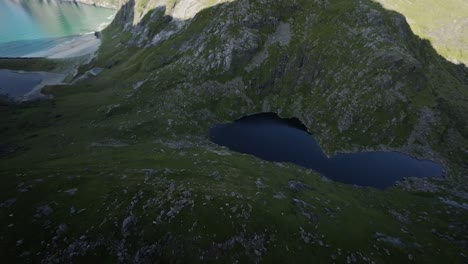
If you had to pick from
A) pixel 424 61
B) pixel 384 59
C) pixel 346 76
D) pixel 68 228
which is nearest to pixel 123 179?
pixel 68 228

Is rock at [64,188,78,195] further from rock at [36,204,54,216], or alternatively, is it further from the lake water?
the lake water

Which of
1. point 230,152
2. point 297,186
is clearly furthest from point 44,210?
point 230,152

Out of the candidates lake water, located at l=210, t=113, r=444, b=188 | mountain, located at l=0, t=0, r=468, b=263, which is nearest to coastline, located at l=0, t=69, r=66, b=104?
mountain, located at l=0, t=0, r=468, b=263

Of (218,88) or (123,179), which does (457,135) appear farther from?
(123,179)

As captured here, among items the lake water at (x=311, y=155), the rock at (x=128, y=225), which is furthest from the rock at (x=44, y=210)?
the lake water at (x=311, y=155)

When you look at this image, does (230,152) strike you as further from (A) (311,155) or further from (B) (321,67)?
(B) (321,67)

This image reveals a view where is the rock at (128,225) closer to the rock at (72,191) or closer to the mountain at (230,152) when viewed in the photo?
the mountain at (230,152)
